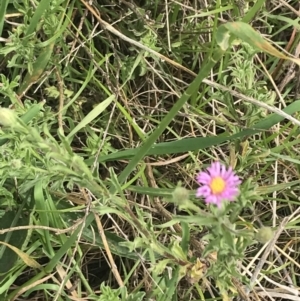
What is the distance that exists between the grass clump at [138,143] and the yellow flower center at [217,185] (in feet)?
0.88

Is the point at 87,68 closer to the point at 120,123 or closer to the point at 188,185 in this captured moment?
the point at 120,123

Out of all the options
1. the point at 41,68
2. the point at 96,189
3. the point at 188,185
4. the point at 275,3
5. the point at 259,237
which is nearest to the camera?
the point at 259,237

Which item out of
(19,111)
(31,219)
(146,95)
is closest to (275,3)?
(146,95)

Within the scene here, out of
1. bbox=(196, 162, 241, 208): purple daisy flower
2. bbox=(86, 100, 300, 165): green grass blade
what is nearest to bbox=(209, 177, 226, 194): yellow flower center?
bbox=(196, 162, 241, 208): purple daisy flower

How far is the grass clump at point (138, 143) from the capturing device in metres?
1.24

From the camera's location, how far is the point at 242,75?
4.14ft

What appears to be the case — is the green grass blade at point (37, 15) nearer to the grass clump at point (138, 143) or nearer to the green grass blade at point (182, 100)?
the grass clump at point (138, 143)

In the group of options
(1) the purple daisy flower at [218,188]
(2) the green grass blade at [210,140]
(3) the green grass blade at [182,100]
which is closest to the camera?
(1) the purple daisy flower at [218,188]

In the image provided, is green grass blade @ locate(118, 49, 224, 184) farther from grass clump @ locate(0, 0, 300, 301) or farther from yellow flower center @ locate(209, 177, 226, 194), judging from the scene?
A: yellow flower center @ locate(209, 177, 226, 194)

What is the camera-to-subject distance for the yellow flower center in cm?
81

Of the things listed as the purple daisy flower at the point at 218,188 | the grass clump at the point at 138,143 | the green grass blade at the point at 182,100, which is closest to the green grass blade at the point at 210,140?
the grass clump at the point at 138,143

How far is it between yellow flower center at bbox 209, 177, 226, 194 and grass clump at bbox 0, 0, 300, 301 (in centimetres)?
27

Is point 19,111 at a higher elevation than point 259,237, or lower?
lower

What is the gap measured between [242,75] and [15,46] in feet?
1.80
